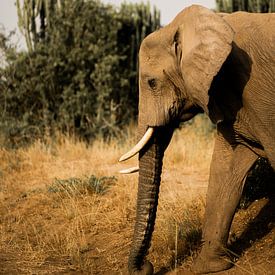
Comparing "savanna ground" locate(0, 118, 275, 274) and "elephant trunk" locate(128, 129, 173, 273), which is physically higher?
"elephant trunk" locate(128, 129, 173, 273)

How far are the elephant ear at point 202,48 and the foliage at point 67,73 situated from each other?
884 cm

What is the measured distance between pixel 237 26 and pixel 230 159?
1088 mm

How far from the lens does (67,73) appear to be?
13.4 metres

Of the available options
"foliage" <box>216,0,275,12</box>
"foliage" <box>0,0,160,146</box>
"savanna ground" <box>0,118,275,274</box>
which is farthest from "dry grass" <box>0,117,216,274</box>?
"foliage" <box>216,0,275,12</box>

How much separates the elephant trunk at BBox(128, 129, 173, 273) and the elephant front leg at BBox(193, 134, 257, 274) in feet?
1.71

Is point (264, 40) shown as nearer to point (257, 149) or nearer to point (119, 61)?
point (257, 149)

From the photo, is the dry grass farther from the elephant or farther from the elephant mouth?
the elephant mouth

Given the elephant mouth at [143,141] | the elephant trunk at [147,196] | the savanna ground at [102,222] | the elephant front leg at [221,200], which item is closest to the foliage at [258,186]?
the savanna ground at [102,222]

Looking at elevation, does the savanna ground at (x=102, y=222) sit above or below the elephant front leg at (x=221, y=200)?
below

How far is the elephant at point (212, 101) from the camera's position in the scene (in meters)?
3.69

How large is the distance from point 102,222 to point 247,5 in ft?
32.4

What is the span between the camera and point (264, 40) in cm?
378

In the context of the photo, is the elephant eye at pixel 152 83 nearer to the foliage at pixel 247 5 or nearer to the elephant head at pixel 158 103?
the elephant head at pixel 158 103

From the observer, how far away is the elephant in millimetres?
3691
